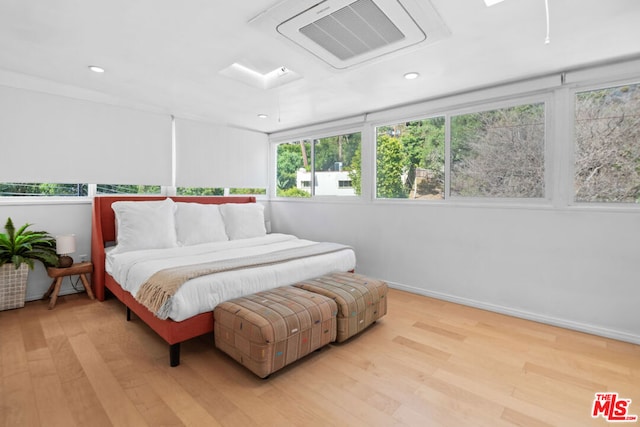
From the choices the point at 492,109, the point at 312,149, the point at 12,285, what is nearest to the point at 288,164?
the point at 312,149

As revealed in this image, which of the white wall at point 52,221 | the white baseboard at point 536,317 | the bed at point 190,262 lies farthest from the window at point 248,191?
Result: the white baseboard at point 536,317

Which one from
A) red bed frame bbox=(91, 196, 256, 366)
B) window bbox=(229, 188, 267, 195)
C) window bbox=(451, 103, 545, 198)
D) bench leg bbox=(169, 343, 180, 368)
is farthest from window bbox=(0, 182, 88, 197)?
window bbox=(451, 103, 545, 198)

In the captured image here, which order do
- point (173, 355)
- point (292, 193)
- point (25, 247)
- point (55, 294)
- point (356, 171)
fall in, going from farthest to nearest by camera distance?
point (292, 193)
point (356, 171)
point (55, 294)
point (25, 247)
point (173, 355)

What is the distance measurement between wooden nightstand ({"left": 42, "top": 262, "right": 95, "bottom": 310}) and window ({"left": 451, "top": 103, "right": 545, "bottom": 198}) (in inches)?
160

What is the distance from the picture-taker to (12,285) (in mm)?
2928

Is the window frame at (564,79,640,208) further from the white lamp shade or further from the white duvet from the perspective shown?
the white lamp shade

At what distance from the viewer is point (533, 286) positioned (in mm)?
2857

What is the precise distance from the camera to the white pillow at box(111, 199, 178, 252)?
3.10m

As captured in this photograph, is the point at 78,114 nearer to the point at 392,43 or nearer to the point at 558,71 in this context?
the point at 392,43

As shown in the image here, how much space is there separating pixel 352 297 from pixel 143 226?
7.57 feet

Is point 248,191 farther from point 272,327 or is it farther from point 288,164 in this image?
point 272,327

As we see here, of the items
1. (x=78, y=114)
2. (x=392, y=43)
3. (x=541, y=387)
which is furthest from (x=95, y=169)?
(x=541, y=387)

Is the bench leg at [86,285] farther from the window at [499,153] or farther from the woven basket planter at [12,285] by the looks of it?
the window at [499,153]

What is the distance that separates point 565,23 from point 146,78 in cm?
335
